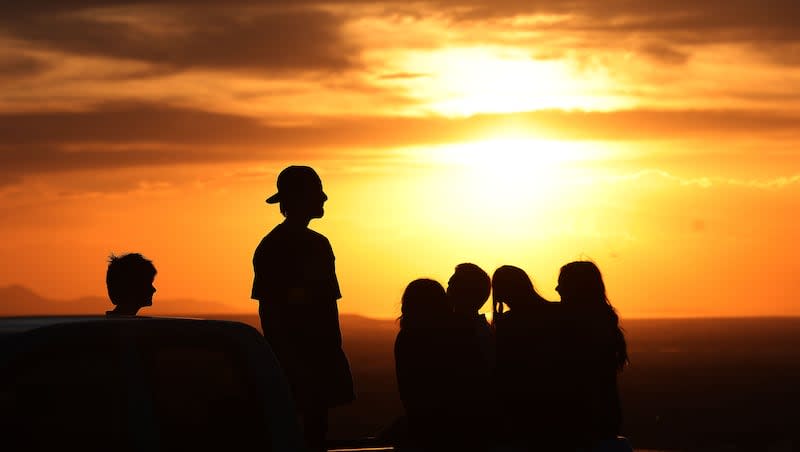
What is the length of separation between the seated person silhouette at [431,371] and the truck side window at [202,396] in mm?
1808

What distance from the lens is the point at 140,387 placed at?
5.07 metres

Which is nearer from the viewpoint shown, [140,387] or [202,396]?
[140,387]

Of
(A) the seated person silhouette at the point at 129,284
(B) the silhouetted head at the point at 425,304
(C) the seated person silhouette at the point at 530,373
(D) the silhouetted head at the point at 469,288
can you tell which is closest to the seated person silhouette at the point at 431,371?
(B) the silhouetted head at the point at 425,304

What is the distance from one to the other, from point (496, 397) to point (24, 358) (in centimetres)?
362

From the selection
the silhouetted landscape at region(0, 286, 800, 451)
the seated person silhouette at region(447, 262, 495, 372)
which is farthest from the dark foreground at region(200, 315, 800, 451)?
the seated person silhouette at region(447, 262, 495, 372)

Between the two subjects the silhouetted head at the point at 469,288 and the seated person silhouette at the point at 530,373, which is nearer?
the seated person silhouette at the point at 530,373

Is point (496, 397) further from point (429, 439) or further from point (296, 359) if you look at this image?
point (296, 359)

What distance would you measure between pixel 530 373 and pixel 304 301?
4.34 ft

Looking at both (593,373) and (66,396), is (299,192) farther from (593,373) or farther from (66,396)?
(66,396)

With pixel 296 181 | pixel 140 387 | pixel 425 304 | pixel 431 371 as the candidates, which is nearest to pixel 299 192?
pixel 296 181

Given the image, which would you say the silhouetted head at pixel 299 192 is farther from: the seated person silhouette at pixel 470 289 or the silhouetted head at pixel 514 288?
the seated person silhouette at pixel 470 289

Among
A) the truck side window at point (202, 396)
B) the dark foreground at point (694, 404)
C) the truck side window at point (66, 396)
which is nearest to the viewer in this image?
the truck side window at point (66, 396)

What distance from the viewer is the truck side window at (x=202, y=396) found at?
17.0ft

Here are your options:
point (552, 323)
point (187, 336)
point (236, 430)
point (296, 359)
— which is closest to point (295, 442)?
point (236, 430)
